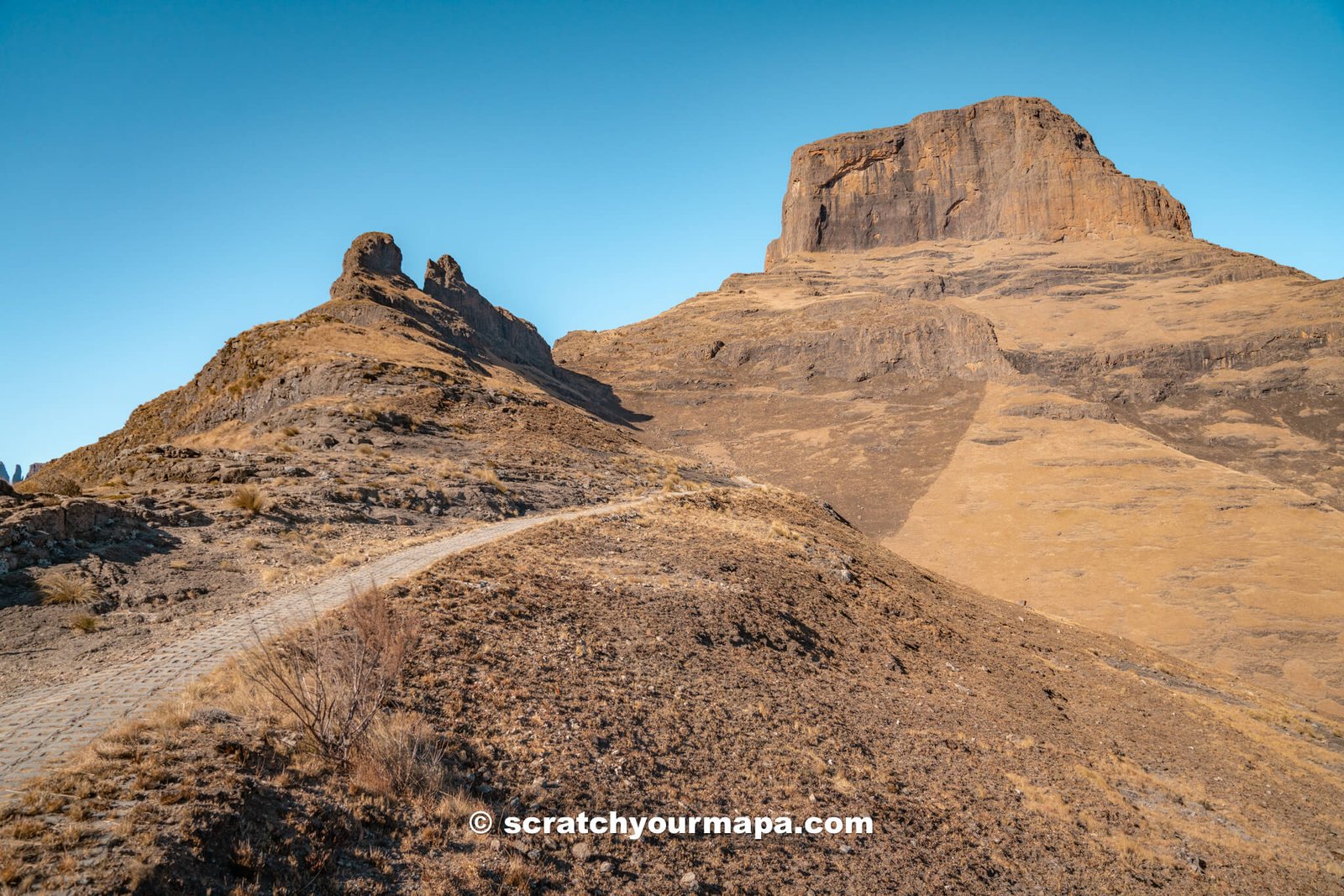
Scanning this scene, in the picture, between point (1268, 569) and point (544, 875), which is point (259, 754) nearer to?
point (544, 875)

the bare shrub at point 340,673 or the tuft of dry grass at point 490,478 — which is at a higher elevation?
the tuft of dry grass at point 490,478

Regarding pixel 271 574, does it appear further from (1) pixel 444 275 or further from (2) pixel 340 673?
(1) pixel 444 275

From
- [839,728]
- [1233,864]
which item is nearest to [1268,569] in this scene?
[1233,864]

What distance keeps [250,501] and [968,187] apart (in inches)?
6161

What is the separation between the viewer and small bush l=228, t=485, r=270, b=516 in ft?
51.9

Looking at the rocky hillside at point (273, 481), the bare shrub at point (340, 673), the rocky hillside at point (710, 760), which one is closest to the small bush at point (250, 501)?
the rocky hillside at point (273, 481)

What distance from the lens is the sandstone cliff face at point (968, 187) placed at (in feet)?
414

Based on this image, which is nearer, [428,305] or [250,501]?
[250,501]

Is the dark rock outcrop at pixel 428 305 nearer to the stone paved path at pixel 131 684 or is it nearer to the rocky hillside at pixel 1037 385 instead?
the rocky hillside at pixel 1037 385

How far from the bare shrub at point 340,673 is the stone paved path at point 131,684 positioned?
1.83ft

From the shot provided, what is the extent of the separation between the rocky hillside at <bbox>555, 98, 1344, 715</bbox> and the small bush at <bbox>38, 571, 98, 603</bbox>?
3794 cm

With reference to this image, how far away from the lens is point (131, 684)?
7707 millimetres

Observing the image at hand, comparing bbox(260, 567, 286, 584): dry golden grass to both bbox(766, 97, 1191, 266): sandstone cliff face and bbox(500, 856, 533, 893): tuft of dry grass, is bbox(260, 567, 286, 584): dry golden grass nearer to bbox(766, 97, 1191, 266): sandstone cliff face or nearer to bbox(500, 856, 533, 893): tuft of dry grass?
bbox(500, 856, 533, 893): tuft of dry grass

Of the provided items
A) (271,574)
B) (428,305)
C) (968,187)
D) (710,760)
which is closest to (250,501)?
(271,574)
